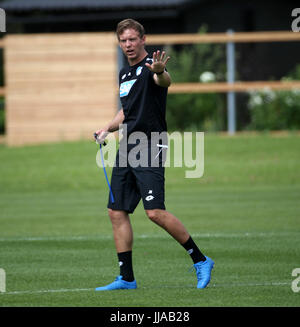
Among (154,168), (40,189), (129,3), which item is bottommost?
(40,189)

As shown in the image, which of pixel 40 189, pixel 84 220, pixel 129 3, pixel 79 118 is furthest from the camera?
pixel 129 3

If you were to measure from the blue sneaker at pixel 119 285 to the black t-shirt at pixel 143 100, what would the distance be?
4.24ft

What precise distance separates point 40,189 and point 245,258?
11.1 meters

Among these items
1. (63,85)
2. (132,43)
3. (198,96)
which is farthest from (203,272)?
(63,85)

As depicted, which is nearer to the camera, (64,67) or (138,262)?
(138,262)

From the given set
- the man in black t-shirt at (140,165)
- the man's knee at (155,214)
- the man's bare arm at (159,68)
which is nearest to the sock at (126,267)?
the man in black t-shirt at (140,165)

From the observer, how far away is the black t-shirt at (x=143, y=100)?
27.6ft

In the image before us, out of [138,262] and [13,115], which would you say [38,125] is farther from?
[138,262]

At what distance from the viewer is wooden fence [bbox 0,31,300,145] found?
79.4ft

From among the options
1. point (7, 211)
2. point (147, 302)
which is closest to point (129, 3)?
point (7, 211)

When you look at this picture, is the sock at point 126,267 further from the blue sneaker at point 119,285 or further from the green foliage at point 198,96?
the green foliage at point 198,96

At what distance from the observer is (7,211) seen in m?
16.5

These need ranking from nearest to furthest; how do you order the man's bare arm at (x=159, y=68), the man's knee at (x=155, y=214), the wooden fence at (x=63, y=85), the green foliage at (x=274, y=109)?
the man's bare arm at (x=159, y=68), the man's knee at (x=155, y=214), the green foliage at (x=274, y=109), the wooden fence at (x=63, y=85)

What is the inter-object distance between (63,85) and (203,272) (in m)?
16.5
